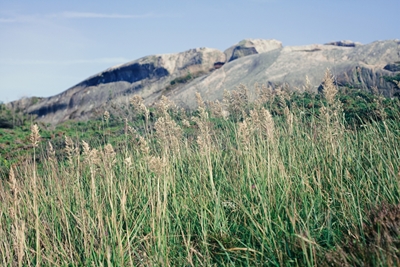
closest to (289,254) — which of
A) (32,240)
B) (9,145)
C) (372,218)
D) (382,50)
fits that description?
(372,218)

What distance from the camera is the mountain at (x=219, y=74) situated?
1418 cm

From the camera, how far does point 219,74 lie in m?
19.2

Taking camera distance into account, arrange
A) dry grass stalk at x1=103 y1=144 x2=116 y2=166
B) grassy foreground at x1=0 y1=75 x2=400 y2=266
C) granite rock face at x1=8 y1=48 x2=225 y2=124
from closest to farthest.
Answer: grassy foreground at x1=0 y1=75 x2=400 y2=266 → dry grass stalk at x1=103 y1=144 x2=116 y2=166 → granite rock face at x1=8 y1=48 x2=225 y2=124

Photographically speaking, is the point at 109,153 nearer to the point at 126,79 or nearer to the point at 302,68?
the point at 302,68

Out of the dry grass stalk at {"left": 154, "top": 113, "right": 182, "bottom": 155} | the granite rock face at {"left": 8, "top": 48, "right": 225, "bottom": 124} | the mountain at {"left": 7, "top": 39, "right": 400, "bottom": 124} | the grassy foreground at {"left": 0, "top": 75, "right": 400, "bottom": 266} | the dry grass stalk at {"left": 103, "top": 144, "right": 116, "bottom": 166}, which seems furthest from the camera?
the granite rock face at {"left": 8, "top": 48, "right": 225, "bottom": 124}

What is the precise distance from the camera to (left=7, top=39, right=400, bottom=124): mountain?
14.2 meters

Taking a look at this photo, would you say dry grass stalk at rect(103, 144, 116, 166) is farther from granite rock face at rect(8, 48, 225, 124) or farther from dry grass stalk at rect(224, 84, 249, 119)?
granite rock face at rect(8, 48, 225, 124)

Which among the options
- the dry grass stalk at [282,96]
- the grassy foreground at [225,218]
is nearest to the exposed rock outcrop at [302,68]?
the dry grass stalk at [282,96]

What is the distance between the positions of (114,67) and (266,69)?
1745 centimetres

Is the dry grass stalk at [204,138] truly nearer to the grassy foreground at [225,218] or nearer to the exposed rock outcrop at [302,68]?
the grassy foreground at [225,218]

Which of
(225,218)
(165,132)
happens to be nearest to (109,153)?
(225,218)

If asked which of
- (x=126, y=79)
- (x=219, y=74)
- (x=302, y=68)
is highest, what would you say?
(x=126, y=79)

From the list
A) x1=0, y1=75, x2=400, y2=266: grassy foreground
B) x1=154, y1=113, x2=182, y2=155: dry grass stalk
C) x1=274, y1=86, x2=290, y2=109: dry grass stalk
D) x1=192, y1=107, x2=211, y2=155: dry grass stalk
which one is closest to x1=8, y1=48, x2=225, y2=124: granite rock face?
x1=274, y1=86, x2=290, y2=109: dry grass stalk

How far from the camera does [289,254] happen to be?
242cm
